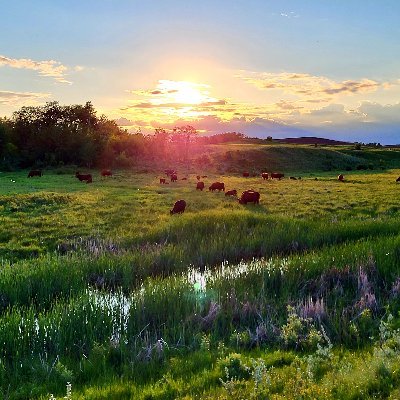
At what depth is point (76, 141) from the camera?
83.5 metres

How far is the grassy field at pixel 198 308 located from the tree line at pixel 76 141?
57.6m

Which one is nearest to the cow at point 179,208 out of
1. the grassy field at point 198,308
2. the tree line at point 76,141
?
the grassy field at point 198,308

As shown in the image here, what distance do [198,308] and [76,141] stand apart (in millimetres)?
76432

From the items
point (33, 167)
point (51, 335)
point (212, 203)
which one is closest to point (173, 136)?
point (33, 167)

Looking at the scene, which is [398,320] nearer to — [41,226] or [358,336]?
[358,336]

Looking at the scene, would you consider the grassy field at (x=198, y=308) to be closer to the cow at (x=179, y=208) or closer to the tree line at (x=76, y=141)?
the cow at (x=179, y=208)

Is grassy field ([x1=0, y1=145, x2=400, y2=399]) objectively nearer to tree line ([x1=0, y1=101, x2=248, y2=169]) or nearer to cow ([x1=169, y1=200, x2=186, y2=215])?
cow ([x1=169, y1=200, x2=186, y2=215])

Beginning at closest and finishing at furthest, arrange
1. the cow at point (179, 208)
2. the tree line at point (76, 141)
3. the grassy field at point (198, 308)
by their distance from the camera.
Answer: the grassy field at point (198, 308)
the cow at point (179, 208)
the tree line at point (76, 141)

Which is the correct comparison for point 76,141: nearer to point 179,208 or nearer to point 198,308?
point 179,208

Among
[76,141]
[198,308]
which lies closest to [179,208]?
[198,308]

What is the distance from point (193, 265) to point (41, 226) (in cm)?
1119

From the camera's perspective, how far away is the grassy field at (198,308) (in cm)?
793

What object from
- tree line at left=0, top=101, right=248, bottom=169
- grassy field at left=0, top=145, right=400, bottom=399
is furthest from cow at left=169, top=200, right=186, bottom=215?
tree line at left=0, top=101, right=248, bottom=169

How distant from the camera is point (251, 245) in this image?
19672mm
